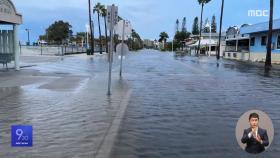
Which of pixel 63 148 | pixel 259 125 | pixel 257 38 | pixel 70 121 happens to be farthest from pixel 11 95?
pixel 257 38

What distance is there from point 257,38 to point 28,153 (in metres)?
59.8

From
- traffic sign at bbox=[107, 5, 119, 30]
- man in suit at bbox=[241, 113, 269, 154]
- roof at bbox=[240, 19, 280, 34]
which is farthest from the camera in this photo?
roof at bbox=[240, 19, 280, 34]

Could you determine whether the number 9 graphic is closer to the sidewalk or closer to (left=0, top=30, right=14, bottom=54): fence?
the sidewalk

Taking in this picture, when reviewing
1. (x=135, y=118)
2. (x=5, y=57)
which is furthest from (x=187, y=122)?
(x=5, y=57)

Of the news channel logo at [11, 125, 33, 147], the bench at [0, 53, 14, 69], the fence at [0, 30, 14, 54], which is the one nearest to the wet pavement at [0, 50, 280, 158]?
the news channel logo at [11, 125, 33, 147]

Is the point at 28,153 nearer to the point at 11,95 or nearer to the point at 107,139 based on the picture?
the point at 107,139

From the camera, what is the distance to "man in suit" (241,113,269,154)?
425 centimetres

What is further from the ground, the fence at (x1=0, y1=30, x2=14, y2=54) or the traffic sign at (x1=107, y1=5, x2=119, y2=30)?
the traffic sign at (x1=107, y1=5, x2=119, y2=30)

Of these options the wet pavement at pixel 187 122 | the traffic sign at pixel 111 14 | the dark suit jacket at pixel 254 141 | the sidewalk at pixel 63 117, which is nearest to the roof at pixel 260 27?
the wet pavement at pixel 187 122

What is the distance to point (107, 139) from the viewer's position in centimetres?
784

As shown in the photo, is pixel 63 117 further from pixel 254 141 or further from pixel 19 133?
pixel 254 141

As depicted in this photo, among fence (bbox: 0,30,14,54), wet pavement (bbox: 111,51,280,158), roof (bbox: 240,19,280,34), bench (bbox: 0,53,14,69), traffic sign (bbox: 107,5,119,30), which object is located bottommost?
wet pavement (bbox: 111,51,280,158)

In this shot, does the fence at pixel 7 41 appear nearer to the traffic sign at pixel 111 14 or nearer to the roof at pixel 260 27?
the traffic sign at pixel 111 14

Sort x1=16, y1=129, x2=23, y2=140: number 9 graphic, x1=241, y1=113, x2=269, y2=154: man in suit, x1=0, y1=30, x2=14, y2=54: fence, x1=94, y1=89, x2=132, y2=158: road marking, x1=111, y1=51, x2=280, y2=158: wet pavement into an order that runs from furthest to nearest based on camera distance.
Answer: x1=0, y1=30, x2=14, y2=54: fence < x1=111, y1=51, x2=280, y2=158: wet pavement < x1=94, y1=89, x2=132, y2=158: road marking < x1=16, y1=129, x2=23, y2=140: number 9 graphic < x1=241, y1=113, x2=269, y2=154: man in suit
